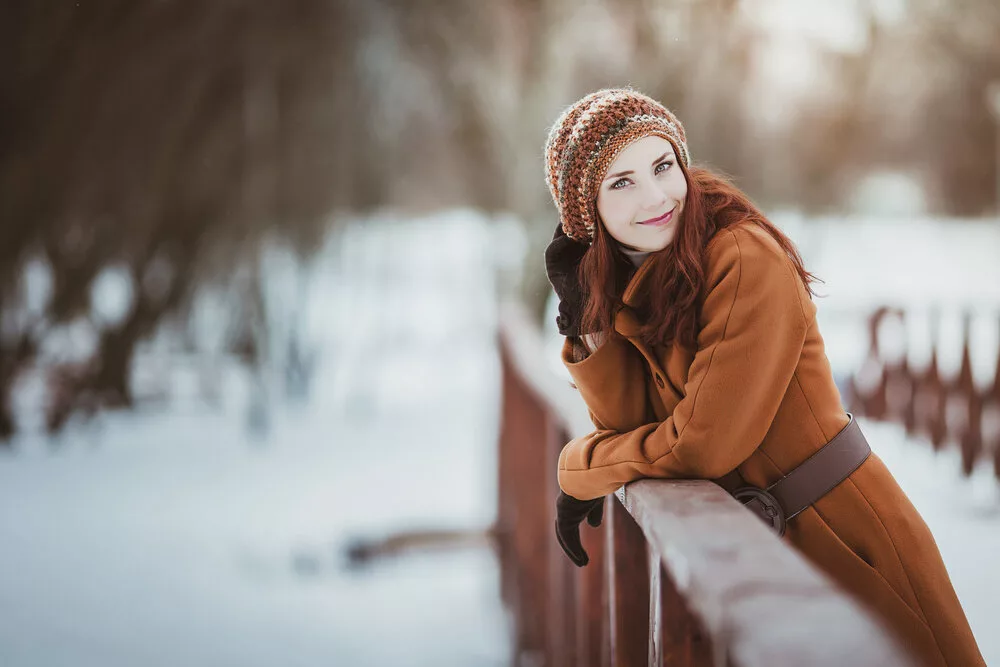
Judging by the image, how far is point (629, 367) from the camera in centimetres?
160

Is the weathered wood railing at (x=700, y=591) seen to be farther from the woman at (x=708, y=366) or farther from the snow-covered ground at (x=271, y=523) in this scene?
the snow-covered ground at (x=271, y=523)

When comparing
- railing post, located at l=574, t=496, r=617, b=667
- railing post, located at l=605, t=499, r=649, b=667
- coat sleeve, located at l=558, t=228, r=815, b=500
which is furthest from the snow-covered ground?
coat sleeve, located at l=558, t=228, r=815, b=500

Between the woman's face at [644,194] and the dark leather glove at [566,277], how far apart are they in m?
0.13

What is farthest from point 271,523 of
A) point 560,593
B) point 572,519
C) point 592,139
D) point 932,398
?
point 592,139

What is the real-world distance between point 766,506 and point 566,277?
1.71ft

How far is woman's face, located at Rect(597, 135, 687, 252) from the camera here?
4.95 ft

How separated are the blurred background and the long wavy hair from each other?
211 cm

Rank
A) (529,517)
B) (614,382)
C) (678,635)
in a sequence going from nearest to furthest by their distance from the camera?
(678,635) < (614,382) < (529,517)

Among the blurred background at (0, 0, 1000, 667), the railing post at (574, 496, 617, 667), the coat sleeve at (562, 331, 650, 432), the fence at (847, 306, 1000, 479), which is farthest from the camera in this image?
the fence at (847, 306, 1000, 479)

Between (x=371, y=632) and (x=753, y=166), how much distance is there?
4.40m

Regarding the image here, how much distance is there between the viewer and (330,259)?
10.1m

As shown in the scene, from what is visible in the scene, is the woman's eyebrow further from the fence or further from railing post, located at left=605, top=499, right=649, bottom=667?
the fence

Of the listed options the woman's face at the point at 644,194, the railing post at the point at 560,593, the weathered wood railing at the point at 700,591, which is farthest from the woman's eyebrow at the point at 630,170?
the railing post at the point at 560,593

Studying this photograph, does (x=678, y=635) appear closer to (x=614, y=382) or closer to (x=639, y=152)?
(x=614, y=382)
